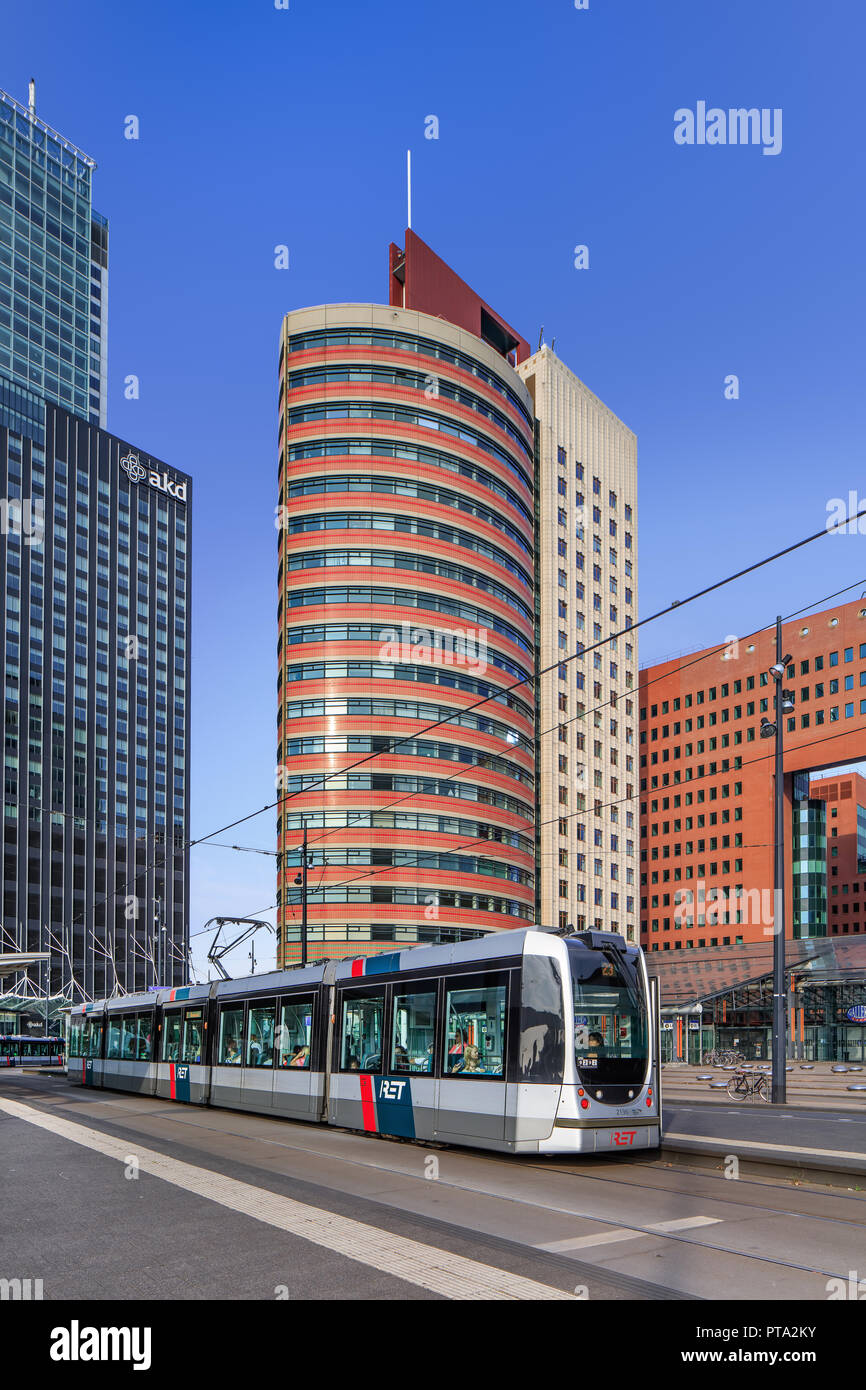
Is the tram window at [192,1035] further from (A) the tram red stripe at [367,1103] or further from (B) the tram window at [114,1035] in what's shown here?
(A) the tram red stripe at [367,1103]

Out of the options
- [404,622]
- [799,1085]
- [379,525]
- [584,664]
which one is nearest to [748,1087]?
[799,1085]

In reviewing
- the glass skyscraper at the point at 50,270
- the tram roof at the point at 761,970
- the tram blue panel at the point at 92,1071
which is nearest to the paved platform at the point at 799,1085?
the tram roof at the point at 761,970

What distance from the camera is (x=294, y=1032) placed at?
2297cm

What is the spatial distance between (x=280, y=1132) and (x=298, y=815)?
57332mm

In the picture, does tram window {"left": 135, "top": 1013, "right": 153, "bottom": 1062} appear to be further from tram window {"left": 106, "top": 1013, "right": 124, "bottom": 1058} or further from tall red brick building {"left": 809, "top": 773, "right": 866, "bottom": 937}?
tall red brick building {"left": 809, "top": 773, "right": 866, "bottom": 937}

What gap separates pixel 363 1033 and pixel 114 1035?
60.6 feet

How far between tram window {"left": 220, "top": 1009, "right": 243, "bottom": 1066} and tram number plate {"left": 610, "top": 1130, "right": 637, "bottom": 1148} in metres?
11.7

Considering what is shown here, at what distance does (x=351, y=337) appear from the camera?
83562mm

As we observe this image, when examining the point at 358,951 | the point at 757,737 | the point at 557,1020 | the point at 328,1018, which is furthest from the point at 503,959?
the point at 757,737

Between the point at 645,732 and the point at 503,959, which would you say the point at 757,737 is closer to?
the point at 645,732

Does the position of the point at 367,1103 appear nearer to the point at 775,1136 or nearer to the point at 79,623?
the point at 775,1136

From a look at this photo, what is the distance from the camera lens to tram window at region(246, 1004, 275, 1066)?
2412cm

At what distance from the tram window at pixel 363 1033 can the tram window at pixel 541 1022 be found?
13.6ft

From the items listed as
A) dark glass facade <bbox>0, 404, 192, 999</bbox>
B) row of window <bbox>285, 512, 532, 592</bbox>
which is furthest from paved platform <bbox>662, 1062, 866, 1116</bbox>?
dark glass facade <bbox>0, 404, 192, 999</bbox>
